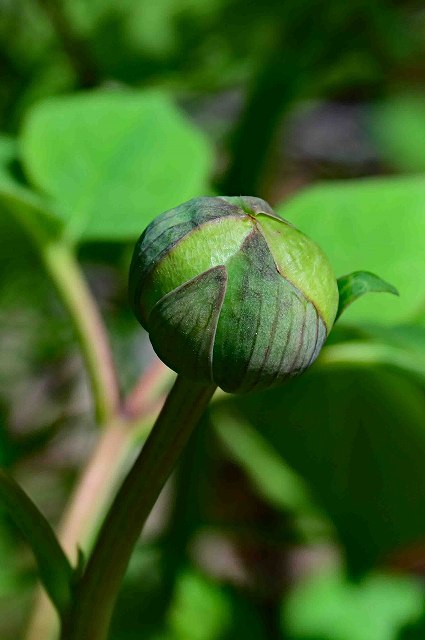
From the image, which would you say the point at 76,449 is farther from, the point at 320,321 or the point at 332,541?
the point at 320,321

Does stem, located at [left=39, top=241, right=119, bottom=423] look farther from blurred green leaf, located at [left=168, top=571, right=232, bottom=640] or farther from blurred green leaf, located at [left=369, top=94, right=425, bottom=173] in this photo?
blurred green leaf, located at [left=369, top=94, right=425, bottom=173]

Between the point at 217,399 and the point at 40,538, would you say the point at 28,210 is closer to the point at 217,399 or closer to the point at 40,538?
the point at 217,399

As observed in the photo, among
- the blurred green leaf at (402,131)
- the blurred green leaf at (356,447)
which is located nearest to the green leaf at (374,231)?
the blurred green leaf at (356,447)

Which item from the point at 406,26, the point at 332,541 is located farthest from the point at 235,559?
the point at 406,26

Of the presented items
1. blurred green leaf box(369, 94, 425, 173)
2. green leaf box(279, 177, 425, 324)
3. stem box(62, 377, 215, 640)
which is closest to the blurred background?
green leaf box(279, 177, 425, 324)

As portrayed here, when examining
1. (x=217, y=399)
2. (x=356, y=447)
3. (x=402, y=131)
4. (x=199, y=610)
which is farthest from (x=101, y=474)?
Result: (x=402, y=131)

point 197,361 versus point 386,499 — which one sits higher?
point 197,361
